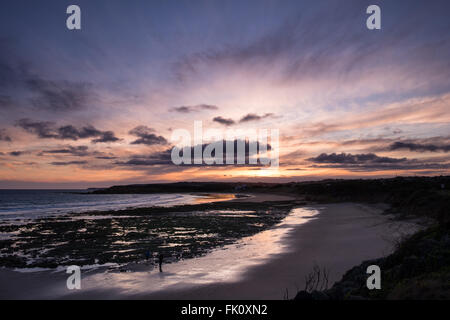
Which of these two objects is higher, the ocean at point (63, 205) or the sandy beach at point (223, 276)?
the sandy beach at point (223, 276)

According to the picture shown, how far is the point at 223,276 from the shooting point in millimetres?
13578

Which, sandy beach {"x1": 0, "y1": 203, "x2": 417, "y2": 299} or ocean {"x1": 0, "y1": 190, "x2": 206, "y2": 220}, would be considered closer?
sandy beach {"x1": 0, "y1": 203, "x2": 417, "y2": 299}

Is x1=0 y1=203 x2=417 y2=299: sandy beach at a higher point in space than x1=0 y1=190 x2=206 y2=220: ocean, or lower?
higher

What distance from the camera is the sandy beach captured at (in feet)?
38.2

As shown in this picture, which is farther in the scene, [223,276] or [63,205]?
[63,205]

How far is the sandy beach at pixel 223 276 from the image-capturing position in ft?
38.2

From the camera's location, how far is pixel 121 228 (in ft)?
97.2

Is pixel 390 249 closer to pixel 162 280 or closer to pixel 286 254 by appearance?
pixel 286 254

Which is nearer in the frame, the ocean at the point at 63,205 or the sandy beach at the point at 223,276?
the sandy beach at the point at 223,276

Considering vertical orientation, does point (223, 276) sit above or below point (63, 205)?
above
